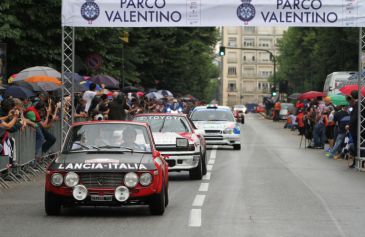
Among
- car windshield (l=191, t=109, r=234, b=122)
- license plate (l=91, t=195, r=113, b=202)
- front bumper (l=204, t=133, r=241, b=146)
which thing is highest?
car windshield (l=191, t=109, r=234, b=122)

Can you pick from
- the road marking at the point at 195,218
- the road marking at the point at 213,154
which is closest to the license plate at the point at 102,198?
the road marking at the point at 195,218

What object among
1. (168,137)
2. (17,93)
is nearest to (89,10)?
(17,93)

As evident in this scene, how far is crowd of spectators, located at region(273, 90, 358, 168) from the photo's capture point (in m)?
25.6

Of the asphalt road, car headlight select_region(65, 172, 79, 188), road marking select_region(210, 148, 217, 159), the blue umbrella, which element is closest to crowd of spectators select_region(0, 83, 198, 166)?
the blue umbrella

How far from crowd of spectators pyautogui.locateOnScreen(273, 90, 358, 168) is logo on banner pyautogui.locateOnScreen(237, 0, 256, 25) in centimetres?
406

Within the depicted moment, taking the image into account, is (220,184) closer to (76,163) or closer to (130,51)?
(76,163)

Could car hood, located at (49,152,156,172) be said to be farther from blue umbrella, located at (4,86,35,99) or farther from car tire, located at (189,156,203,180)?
blue umbrella, located at (4,86,35,99)

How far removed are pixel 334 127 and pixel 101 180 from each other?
20.8 meters

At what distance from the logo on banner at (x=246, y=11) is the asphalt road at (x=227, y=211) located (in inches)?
147

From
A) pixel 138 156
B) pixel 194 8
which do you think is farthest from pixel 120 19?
pixel 138 156

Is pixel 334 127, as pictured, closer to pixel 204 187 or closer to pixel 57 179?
pixel 204 187

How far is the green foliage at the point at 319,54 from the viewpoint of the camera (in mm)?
69188

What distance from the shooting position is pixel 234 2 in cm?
2323

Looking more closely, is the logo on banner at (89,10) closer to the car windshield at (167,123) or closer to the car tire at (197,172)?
the car windshield at (167,123)
